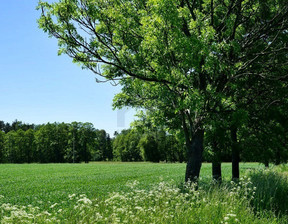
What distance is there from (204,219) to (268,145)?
861 centimetres

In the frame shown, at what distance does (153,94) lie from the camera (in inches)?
480

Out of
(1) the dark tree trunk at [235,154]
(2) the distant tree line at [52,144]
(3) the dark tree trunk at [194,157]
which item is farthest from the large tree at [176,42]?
(2) the distant tree line at [52,144]

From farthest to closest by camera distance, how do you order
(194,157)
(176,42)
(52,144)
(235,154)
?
(52,144) < (235,154) < (194,157) < (176,42)

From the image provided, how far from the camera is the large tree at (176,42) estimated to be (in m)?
8.45

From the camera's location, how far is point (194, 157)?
11.1 metres

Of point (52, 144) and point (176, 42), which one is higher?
point (176, 42)

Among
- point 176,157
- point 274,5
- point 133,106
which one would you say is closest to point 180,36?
point 274,5

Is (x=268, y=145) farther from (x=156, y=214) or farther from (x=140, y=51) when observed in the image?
(x=156, y=214)

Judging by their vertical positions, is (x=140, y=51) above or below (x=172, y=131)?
above

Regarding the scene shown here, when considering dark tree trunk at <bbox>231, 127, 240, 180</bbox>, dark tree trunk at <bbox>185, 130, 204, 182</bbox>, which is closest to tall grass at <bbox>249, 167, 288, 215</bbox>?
dark tree trunk at <bbox>231, 127, 240, 180</bbox>

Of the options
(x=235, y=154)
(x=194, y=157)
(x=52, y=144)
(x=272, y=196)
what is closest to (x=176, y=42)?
(x=194, y=157)

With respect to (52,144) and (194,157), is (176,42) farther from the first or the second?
(52,144)

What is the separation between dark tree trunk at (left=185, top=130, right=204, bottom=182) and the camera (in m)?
11.1

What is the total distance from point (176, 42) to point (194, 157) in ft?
16.6
